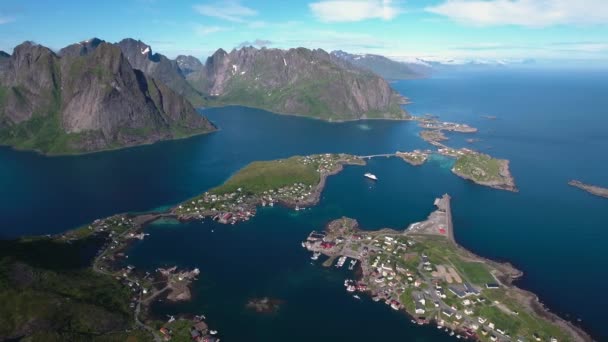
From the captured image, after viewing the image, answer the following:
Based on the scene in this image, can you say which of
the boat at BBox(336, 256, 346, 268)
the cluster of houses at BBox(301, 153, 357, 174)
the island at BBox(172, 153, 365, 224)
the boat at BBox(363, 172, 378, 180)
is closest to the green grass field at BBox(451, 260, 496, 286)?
the boat at BBox(336, 256, 346, 268)

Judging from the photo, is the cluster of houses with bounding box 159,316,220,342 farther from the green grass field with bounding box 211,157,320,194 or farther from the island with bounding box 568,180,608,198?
the island with bounding box 568,180,608,198

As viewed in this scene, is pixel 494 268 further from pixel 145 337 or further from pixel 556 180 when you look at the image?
pixel 556 180

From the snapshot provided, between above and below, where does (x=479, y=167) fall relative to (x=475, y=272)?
above

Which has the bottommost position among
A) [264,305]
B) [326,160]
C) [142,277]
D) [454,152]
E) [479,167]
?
[264,305]

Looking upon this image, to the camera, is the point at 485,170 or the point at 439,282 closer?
the point at 439,282

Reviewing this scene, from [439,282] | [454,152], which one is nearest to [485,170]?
[454,152]

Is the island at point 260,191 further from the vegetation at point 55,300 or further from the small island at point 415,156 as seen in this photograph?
the vegetation at point 55,300

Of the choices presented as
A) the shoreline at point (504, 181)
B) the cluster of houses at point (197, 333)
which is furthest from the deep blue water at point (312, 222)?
the shoreline at point (504, 181)

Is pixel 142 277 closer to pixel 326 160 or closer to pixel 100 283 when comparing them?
pixel 100 283
